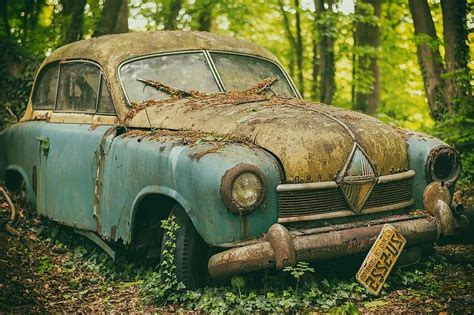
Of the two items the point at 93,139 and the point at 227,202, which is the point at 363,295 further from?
the point at 93,139

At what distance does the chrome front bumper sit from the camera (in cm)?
397

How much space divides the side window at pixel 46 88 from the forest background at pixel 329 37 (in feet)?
6.71

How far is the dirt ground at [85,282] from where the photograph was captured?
431cm

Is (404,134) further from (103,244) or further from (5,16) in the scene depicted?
(5,16)

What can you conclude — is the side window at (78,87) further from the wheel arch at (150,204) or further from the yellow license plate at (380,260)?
the yellow license plate at (380,260)

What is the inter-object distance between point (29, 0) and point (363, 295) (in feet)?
29.2

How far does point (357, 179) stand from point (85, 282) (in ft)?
7.68

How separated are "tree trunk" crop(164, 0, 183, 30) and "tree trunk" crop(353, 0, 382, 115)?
3.27 m

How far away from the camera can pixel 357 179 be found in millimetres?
4422

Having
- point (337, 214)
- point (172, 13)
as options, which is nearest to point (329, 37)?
point (172, 13)

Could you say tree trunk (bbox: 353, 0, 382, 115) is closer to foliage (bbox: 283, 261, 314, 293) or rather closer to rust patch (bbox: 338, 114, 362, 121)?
rust patch (bbox: 338, 114, 362, 121)

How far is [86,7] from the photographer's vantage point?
12.0 meters

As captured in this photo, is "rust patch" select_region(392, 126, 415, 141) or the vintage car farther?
"rust patch" select_region(392, 126, 415, 141)

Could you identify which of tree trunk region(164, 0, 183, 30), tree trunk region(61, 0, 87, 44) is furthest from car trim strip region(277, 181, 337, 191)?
tree trunk region(164, 0, 183, 30)
